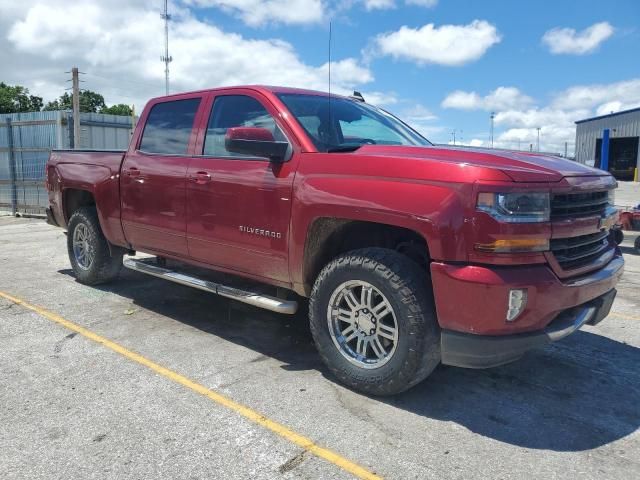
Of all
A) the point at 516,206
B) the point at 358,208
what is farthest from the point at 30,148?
the point at 516,206

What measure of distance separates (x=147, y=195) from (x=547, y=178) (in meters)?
3.46

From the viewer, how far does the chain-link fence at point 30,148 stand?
14484 millimetres

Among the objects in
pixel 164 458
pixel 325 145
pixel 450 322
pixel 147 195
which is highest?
pixel 325 145

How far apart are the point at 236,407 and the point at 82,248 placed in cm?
393

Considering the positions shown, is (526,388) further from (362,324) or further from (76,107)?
(76,107)

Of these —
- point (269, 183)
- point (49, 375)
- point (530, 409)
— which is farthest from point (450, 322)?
point (49, 375)

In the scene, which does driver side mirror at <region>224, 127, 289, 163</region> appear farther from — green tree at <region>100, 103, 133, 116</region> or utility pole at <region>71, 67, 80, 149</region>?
green tree at <region>100, 103, 133, 116</region>

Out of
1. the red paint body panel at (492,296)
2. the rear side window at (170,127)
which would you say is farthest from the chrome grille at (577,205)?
the rear side window at (170,127)

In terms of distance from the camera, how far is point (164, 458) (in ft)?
9.07

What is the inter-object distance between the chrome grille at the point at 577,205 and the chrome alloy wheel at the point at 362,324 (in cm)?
111

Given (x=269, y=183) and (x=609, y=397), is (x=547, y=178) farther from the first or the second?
(x=269, y=183)

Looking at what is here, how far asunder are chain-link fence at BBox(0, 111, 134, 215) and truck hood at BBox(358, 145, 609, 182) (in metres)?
13.1

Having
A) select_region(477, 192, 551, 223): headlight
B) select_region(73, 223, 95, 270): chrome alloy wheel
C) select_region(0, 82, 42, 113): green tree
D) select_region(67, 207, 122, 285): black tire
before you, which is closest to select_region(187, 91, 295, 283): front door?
select_region(477, 192, 551, 223): headlight

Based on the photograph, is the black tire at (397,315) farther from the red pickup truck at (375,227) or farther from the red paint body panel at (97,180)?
the red paint body panel at (97,180)
